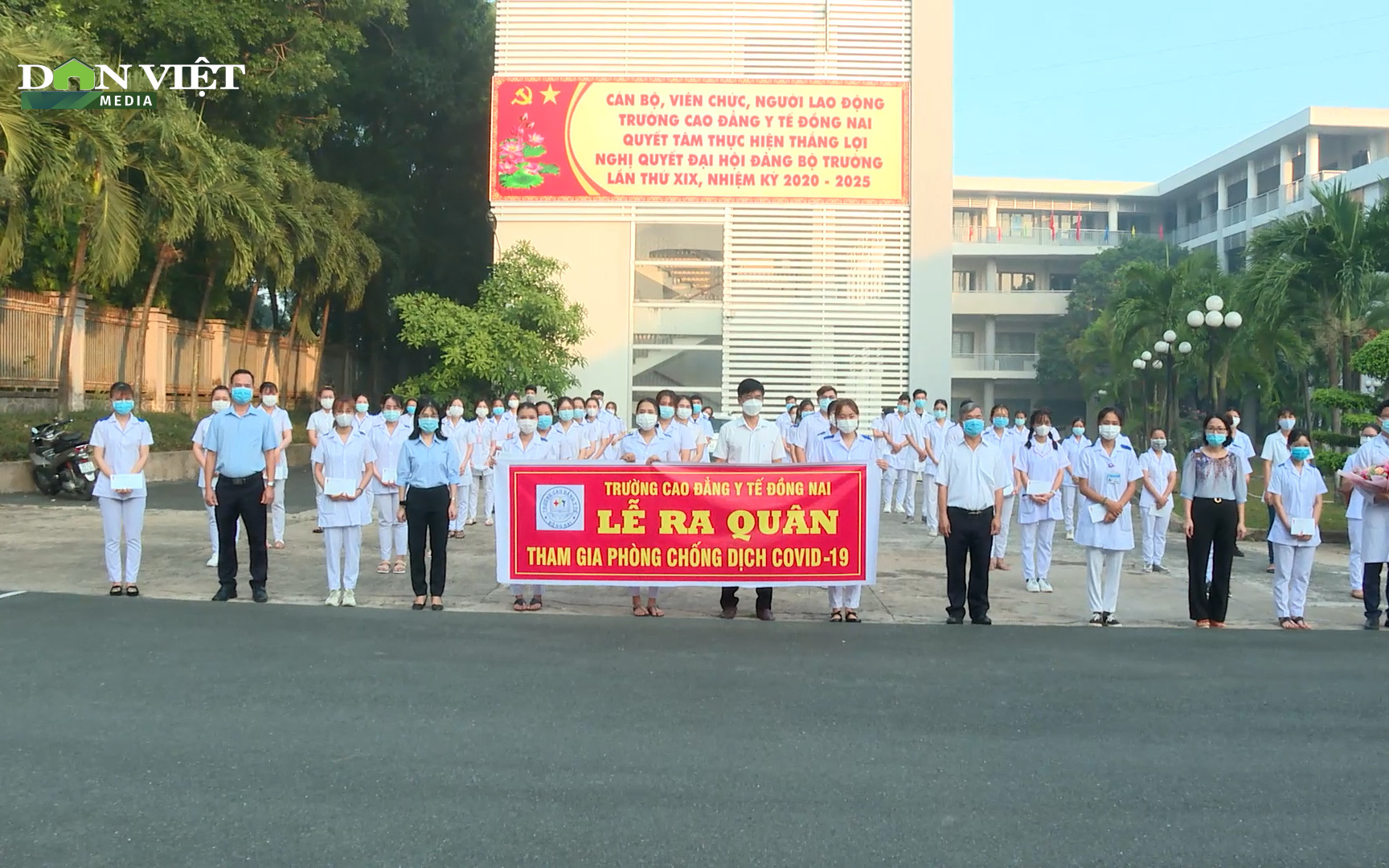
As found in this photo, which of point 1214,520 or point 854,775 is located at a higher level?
point 1214,520

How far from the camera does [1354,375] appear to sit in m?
22.3

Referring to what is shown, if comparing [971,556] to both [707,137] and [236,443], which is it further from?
[707,137]

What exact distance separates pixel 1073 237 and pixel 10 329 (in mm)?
50391

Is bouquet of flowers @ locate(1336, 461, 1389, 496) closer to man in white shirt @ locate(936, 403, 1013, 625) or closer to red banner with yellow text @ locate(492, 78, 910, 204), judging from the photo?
man in white shirt @ locate(936, 403, 1013, 625)

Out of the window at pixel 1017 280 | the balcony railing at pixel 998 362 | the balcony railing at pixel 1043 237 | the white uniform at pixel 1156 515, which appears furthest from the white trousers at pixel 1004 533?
the window at pixel 1017 280

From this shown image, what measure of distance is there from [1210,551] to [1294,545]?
2.55 feet

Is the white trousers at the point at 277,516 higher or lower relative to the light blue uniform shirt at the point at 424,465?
lower

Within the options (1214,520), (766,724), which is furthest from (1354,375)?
(766,724)

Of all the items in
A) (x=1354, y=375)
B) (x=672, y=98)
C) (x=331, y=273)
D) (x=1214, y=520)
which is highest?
(x=672, y=98)

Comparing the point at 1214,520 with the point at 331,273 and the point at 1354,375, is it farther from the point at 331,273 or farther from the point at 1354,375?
the point at 331,273

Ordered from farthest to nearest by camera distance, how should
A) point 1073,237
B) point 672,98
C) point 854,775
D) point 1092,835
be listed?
point 1073,237 → point 672,98 → point 854,775 → point 1092,835

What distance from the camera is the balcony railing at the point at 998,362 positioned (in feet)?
196

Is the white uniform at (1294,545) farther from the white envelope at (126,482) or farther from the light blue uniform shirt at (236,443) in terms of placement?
the white envelope at (126,482)

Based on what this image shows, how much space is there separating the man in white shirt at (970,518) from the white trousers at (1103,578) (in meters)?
0.94
